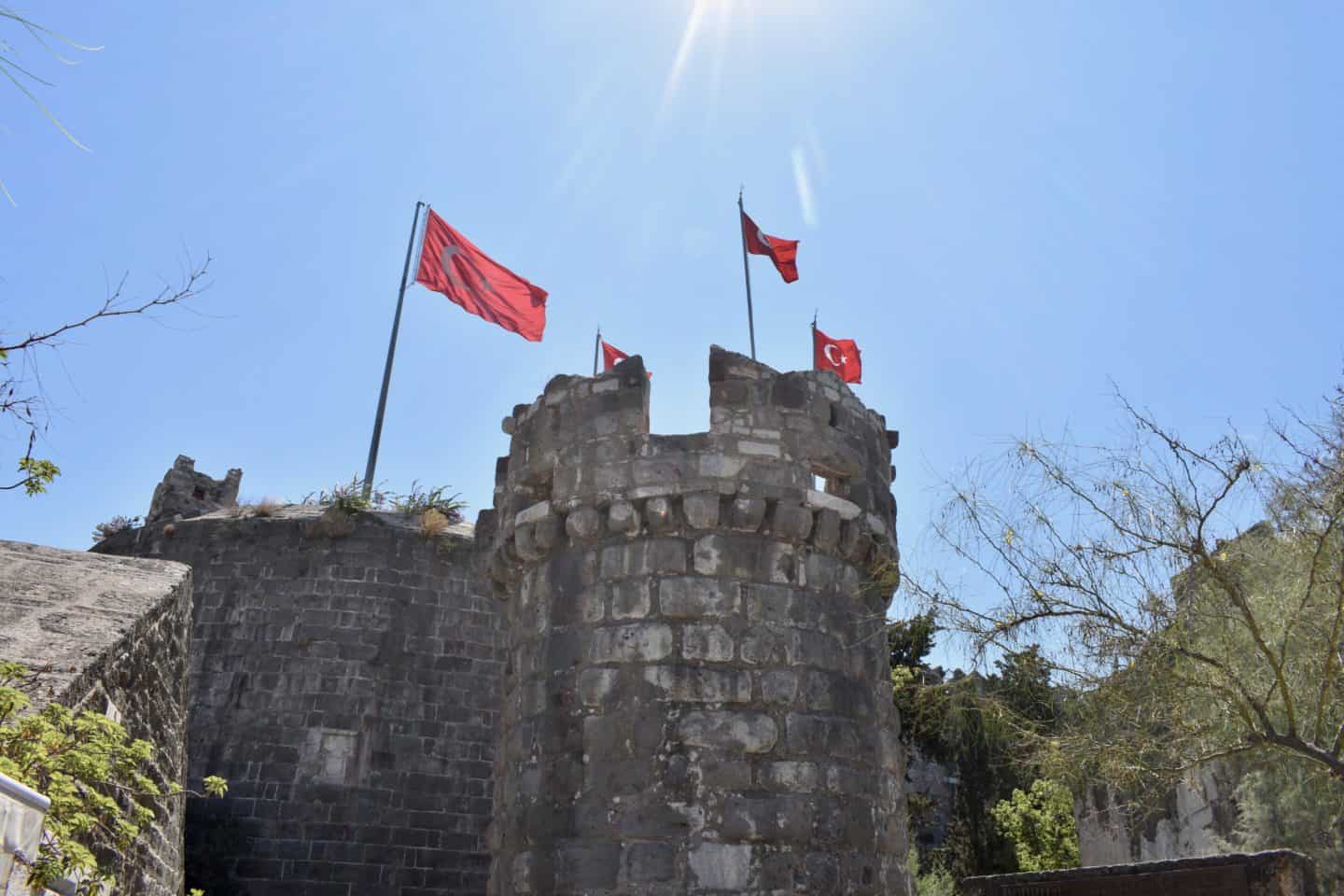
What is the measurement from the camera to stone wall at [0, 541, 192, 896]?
222 inches

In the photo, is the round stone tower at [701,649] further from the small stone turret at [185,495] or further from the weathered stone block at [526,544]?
the small stone turret at [185,495]

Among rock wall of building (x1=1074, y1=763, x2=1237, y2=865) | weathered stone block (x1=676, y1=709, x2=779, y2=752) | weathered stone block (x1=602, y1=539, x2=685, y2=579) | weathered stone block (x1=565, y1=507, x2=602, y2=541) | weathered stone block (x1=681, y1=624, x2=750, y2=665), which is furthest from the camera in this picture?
rock wall of building (x1=1074, y1=763, x2=1237, y2=865)

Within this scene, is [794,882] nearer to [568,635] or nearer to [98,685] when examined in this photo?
[568,635]

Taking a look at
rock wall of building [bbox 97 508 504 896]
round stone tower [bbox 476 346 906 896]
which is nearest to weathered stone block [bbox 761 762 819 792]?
round stone tower [bbox 476 346 906 896]

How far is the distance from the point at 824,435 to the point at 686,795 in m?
2.67

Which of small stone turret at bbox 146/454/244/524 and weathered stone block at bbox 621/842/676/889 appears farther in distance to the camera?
small stone turret at bbox 146/454/244/524

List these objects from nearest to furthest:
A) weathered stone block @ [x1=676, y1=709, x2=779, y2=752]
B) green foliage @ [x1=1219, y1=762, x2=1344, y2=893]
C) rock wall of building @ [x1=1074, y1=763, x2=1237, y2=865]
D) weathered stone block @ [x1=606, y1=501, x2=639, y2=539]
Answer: weathered stone block @ [x1=676, y1=709, x2=779, y2=752], weathered stone block @ [x1=606, y1=501, x2=639, y2=539], green foliage @ [x1=1219, y1=762, x2=1344, y2=893], rock wall of building @ [x1=1074, y1=763, x2=1237, y2=865]

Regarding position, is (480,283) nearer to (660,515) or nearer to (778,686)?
(660,515)

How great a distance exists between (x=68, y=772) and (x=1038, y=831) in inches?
765

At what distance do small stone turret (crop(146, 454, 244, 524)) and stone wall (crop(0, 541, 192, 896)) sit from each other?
997 centimetres

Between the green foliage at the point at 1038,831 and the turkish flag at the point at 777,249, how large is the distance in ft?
36.5

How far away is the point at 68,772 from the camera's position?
16.1 ft

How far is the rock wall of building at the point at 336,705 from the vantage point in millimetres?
12648

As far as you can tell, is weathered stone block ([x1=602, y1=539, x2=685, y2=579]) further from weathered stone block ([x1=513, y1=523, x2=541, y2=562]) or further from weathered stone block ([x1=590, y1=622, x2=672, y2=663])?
weathered stone block ([x1=513, y1=523, x2=541, y2=562])
